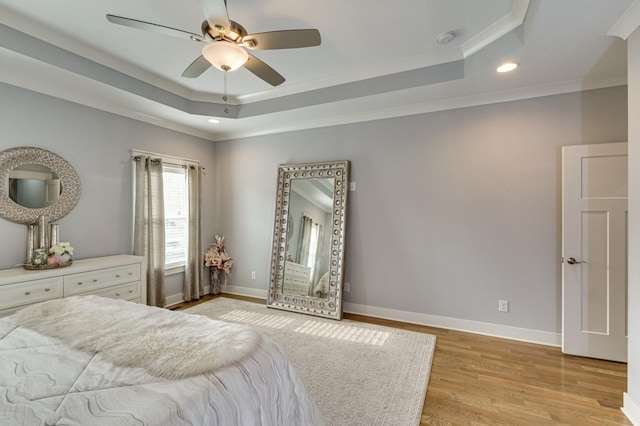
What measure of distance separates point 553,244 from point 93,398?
3649mm

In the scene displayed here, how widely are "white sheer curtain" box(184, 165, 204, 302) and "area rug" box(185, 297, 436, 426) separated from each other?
54cm

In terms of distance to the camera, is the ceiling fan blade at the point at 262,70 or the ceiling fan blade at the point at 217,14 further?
the ceiling fan blade at the point at 262,70

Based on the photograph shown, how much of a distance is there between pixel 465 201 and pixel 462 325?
1.38 metres

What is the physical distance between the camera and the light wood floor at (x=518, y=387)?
1923 millimetres

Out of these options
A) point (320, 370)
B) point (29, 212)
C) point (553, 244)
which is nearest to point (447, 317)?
point (553, 244)

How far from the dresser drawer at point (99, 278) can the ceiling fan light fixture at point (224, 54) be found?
7.79ft

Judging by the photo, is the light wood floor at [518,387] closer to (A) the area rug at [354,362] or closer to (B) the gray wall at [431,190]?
(A) the area rug at [354,362]

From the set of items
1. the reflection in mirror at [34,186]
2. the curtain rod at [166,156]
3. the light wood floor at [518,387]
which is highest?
the curtain rod at [166,156]

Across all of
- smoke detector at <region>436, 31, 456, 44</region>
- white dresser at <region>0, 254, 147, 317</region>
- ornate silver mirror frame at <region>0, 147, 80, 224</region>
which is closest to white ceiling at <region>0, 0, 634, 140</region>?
smoke detector at <region>436, 31, 456, 44</region>

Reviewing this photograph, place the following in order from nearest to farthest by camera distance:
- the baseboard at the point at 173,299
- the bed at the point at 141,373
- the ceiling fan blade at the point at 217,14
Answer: the bed at the point at 141,373
the ceiling fan blade at the point at 217,14
the baseboard at the point at 173,299

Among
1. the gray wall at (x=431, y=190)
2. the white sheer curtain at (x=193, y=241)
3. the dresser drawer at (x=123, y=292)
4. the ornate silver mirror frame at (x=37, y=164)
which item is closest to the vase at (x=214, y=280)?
the white sheer curtain at (x=193, y=241)

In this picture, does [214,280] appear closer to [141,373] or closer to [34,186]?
[34,186]

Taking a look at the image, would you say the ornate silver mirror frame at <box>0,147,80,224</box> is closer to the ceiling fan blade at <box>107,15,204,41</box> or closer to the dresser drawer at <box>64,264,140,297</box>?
the dresser drawer at <box>64,264,140,297</box>

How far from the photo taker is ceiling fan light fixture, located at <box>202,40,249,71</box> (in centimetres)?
183
